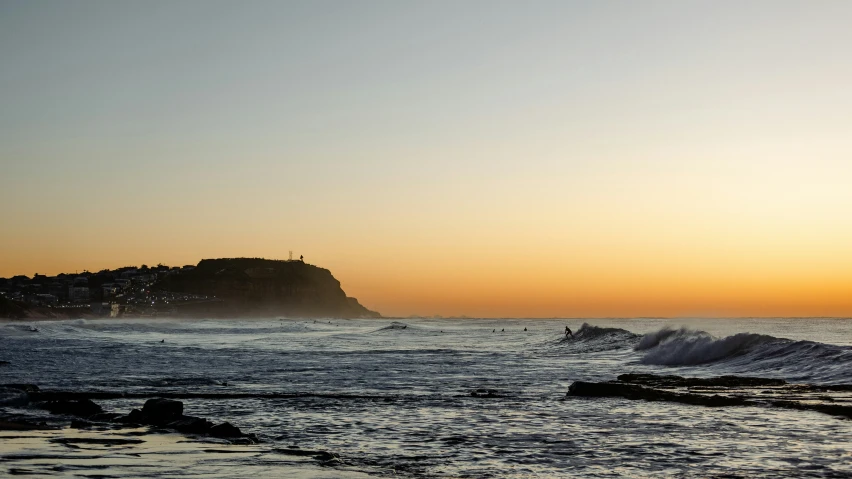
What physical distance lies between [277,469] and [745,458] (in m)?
7.07

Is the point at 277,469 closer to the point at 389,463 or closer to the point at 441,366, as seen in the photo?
the point at 389,463

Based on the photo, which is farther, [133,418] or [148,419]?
[133,418]

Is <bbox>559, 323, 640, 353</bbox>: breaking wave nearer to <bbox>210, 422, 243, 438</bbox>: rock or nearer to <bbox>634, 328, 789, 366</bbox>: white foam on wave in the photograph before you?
<bbox>634, 328, 789, 366</bbox>: white foam on wave

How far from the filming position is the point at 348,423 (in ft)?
53.1

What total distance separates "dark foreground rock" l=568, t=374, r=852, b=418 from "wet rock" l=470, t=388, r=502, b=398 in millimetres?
2117

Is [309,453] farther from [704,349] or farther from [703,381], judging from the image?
[704,349]

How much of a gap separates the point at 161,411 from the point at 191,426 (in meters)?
1.47

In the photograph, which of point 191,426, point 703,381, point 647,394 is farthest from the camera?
point 703,381

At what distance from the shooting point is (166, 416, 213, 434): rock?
14.2m

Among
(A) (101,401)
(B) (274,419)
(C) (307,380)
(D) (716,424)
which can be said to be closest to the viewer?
(D) (716,424)

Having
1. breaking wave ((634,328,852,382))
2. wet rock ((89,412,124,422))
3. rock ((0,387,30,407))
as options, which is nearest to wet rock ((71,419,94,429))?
wet rock ((89,412,124,422))

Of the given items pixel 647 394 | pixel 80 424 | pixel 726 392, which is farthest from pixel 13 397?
pixel 726 392

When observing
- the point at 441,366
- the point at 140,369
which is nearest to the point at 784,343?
the point at 441,366

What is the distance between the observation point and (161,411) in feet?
51.0
